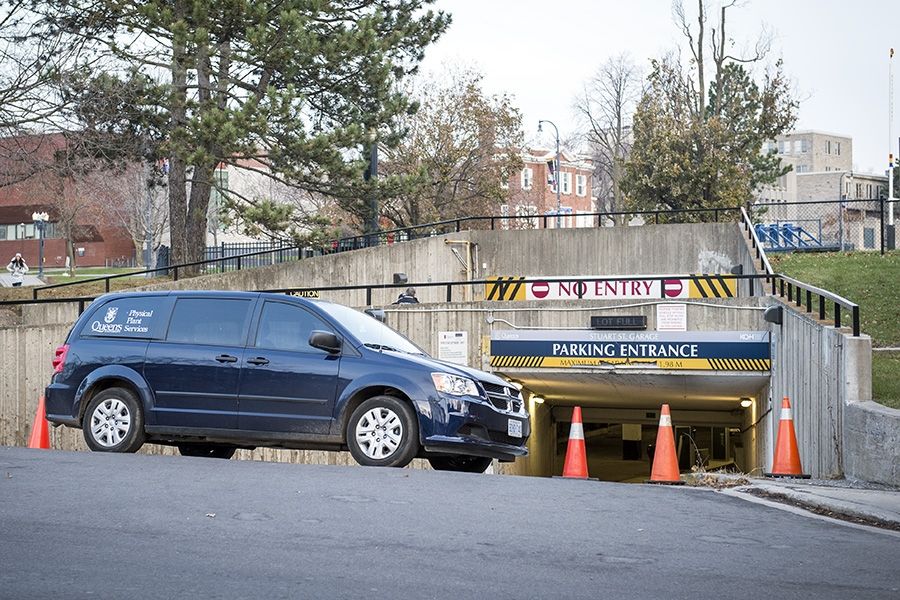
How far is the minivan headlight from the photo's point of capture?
11.6 m

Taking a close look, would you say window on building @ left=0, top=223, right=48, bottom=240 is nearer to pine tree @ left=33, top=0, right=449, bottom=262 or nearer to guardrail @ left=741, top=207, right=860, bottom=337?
pine tree @ left=33, top=0, right=449, bottom=262

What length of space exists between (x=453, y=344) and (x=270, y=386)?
34.7 ft

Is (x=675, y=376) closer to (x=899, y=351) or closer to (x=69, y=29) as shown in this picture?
(x=899, y=351)

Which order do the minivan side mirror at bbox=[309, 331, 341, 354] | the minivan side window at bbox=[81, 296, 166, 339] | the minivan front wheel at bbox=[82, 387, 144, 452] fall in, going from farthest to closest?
the minivan side window at bbox=[81, 296, 166, 339]
the minivan front wheel at bbox=[82, 387, 144, 452]
the minivan side mirror at bbox=[309, 331, 341, 354]

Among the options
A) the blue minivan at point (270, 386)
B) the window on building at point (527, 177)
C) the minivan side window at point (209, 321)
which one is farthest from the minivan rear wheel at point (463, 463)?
the window on building at point (527, 177)

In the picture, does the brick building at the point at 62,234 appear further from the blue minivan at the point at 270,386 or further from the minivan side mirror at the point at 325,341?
the minivan side mirror at the point at 325,341

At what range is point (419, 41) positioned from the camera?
3631 centimetres

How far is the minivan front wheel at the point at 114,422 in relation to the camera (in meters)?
12.6

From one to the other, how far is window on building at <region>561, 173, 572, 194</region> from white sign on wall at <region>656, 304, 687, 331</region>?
74.9m

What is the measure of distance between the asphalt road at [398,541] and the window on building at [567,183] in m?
87.0

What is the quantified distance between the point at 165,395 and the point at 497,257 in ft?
82.1

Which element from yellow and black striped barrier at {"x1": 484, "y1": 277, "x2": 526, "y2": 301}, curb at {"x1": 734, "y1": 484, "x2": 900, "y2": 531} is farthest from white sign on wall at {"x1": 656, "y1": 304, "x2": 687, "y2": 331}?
curb at {"x1": 734, "y1": 484, "x2": 900, "y2": 531}

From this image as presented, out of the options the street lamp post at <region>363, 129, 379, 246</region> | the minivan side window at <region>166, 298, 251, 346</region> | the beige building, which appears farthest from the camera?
the beige building

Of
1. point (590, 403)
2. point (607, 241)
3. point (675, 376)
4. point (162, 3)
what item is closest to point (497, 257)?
point (607, 241)
